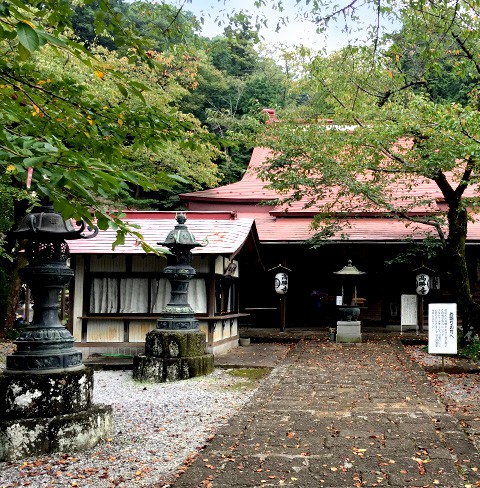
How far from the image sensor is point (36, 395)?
4.77m

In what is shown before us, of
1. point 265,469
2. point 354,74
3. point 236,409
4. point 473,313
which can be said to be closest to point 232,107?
point 354,74

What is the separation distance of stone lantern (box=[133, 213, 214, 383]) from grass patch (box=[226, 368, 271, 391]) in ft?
1.85

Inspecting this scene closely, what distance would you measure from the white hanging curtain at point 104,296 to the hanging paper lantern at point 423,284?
9050mm

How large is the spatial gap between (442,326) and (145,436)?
6.70m

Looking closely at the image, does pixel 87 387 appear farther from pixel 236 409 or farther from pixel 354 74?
pixel 354 74

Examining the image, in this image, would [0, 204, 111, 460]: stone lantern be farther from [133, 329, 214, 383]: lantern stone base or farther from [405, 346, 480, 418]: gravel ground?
[405, 346, 480, 418]: gravel ground

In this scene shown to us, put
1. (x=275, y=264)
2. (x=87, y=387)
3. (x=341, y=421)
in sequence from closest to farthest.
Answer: (x=87, y=387), (x=341, y=421), (x=275, y=264)

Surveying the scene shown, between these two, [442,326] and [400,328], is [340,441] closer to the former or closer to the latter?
[442,326]

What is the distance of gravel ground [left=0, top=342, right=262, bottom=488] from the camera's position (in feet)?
13.4

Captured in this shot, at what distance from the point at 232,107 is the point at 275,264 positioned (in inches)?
639

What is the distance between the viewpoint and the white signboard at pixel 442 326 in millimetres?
9672

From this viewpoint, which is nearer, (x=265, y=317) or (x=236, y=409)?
(x=236, y=409)

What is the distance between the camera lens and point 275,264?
17.2 metres

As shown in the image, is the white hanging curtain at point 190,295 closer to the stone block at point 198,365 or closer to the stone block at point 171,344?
the stone block at point 198,365
